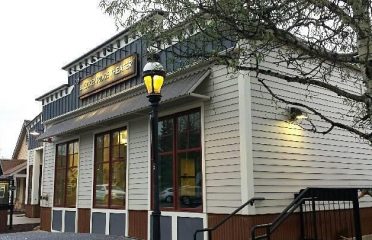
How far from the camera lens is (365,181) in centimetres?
1223

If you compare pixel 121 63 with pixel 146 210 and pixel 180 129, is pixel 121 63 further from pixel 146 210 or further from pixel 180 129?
pixel 146 210

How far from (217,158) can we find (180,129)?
161 cm

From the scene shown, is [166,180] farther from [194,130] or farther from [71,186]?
[71,186]

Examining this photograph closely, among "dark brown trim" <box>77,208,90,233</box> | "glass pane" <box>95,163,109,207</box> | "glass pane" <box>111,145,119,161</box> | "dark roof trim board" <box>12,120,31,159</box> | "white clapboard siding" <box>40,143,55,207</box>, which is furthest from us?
"dark roof trim board" <box>12,120,31,159</box>

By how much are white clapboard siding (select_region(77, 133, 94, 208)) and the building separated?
34mm

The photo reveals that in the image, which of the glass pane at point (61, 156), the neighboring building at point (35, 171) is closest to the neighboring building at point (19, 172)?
the neighboring building at point (35, 171)

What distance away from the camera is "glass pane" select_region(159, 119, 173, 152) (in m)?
11.1

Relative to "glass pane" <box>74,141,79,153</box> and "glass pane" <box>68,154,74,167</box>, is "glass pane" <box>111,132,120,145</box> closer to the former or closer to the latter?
"glass pane" <box>74,141,79,153</box>

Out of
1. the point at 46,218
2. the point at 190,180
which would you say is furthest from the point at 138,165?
the point at 46,218

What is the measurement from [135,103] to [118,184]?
8.86ft

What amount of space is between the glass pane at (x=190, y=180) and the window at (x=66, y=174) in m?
5.56

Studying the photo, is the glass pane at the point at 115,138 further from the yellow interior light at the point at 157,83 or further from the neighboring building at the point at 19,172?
the neighboring building at the point at 19,172

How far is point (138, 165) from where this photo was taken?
39.5 feet

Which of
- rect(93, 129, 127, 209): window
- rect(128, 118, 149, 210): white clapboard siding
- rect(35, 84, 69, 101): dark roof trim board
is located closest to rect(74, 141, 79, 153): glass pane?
rect(93, 129, 127, 209): window
